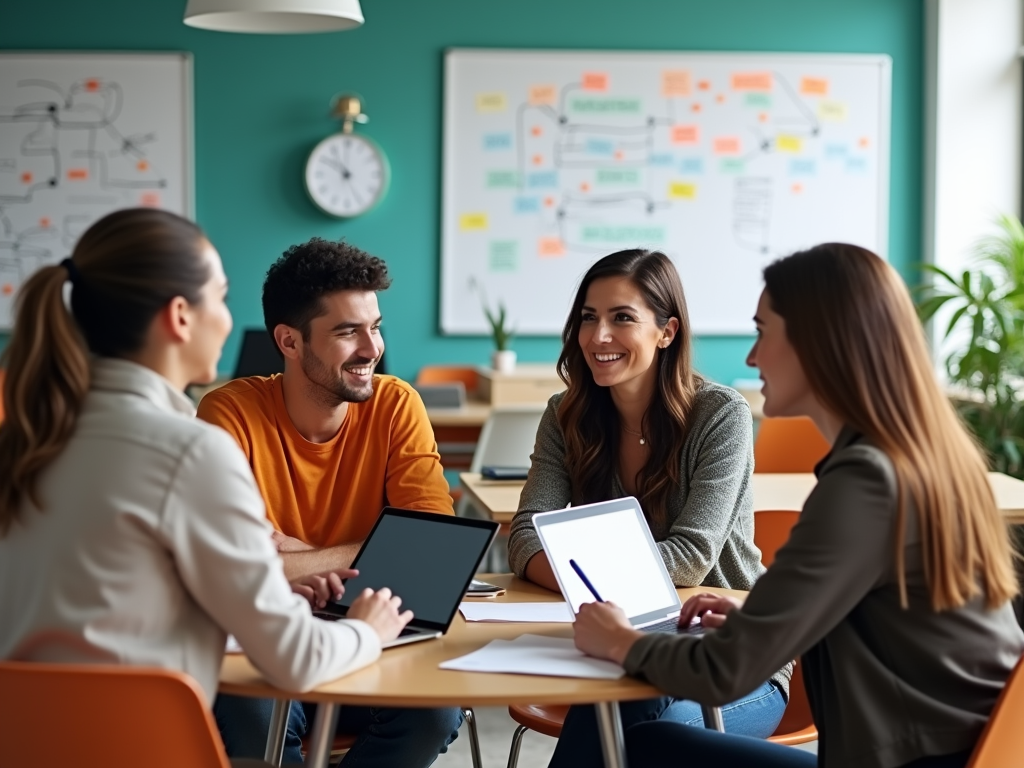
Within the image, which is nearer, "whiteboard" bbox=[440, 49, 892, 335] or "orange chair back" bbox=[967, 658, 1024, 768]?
"orange chair back" bbox=[967, 658, 1024, 768]

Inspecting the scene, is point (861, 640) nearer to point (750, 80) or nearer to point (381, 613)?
point (381, 613)

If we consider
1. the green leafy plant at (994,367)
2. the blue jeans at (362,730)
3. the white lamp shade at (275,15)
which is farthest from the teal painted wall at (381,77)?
the blue jeans at (362,730)

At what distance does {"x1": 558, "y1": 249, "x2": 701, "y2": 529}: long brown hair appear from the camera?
2445 millimetres

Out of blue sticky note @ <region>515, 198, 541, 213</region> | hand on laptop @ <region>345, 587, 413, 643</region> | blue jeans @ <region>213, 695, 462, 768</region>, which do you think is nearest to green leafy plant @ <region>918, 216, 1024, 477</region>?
blue sticky note @ <region>515, 198, 541, 213</region>

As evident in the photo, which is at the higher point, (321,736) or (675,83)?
(675,83)

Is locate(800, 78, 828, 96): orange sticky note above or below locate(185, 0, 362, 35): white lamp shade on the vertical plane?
above

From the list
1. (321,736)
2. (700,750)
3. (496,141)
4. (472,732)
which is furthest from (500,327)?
(321,736)

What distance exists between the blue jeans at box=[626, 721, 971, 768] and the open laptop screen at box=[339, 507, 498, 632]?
0.38 metres

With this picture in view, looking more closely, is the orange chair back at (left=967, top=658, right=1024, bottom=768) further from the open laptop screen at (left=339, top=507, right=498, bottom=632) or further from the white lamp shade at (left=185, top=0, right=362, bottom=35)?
the white lamp shade at (left=185, top=0, right=362, bottom=35)

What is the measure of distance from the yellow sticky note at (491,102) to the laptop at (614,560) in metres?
4.40

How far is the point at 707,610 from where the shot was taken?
1971mm

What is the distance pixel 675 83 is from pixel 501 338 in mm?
1630

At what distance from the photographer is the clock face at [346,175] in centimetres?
611

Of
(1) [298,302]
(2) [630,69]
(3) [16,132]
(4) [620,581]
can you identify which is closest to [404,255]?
(2) [630,69]
